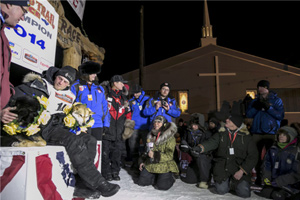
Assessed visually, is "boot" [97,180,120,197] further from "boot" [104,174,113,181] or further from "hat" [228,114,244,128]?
"hat" [228,114,244,128]

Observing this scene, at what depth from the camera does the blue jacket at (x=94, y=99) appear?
3.24 metres

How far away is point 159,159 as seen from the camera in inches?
135

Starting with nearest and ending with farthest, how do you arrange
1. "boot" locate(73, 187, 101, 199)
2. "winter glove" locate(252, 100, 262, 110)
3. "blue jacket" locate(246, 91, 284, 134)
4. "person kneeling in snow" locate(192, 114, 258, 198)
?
"boot" locate(73, 187, 101, 199) < "person kneeling in snow" locate(192, 114, 258, 198) < "blue jacket" locate(246, 91, 284, 134) < "winter glove" locate(252, 100, 262, 110)

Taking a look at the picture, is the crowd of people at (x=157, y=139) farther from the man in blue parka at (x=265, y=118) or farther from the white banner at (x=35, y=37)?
the white banner at (x=35, y=37)

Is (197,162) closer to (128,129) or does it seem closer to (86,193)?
(128,129)

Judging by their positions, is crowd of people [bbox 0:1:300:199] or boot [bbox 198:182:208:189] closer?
crowd of people [bbox 0:1:300:199]

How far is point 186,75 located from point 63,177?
10.9 metres

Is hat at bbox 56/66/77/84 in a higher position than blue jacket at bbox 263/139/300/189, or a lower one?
higher

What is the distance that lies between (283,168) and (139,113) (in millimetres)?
3027

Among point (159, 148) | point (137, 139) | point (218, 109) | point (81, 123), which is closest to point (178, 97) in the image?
point (218, 109)

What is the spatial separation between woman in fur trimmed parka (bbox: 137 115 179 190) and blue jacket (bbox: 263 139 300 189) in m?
1.49

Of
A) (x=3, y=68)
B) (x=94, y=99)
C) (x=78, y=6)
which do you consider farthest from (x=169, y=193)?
(x=78, y=6)

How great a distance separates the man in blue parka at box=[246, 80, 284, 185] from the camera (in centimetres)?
364

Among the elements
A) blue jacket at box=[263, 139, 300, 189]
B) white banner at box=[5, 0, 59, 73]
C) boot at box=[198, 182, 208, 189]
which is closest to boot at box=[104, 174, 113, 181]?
boot at box=[198, 182, 208, 189]
